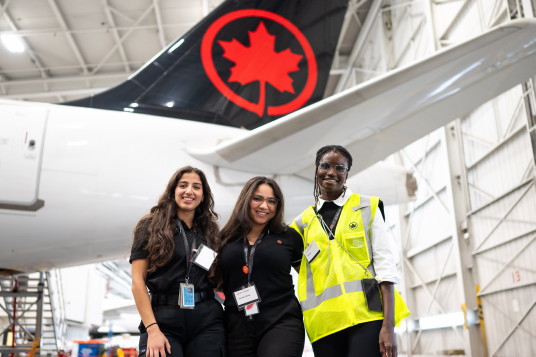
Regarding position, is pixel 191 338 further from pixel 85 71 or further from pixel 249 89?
pixel 85 71

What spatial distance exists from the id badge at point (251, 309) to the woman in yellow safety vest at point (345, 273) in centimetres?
27

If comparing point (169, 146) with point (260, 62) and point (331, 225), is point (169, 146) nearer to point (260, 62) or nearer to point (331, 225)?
point (260, 62)

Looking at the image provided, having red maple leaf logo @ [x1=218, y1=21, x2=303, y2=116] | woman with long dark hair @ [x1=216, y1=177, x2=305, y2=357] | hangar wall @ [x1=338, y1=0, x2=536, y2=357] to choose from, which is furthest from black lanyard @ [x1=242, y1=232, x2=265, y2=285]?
hangar wall @ [x1=338, y1=0, x2=536, y2=357]

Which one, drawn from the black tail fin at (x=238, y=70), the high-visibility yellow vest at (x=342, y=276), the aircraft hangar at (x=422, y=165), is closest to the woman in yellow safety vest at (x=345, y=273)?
the high-visibility yellow vest at (x=342, y=276)

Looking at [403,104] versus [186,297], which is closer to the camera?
[186,297]

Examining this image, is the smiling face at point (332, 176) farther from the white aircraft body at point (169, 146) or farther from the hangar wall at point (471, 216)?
the hangar wall at point (471, 216)

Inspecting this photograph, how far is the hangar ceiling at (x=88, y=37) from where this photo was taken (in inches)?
647

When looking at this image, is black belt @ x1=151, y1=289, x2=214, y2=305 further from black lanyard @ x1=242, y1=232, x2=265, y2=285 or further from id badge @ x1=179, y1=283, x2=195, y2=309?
black lanyard @ x1=242, y1=232, x2=265, y2=285

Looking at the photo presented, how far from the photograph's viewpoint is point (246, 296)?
266cm

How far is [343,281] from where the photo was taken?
8.38 ft

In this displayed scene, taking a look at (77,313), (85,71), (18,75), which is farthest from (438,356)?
(18,75)

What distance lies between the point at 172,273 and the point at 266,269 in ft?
1.69

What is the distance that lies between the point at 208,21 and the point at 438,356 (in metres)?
10.9

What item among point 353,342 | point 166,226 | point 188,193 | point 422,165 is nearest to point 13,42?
point 422,165
